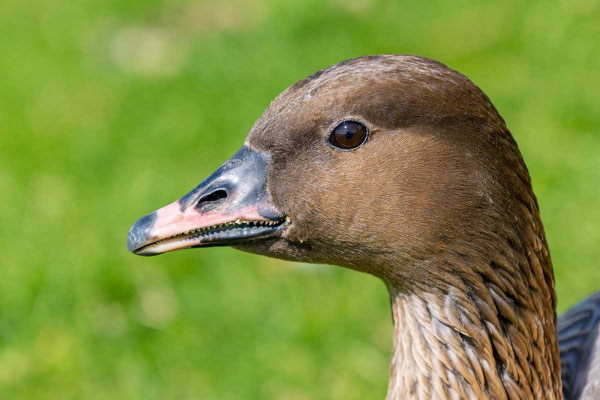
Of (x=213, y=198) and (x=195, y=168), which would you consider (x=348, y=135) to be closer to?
(x=213, y=198)

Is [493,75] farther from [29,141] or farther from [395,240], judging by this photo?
[395,240]

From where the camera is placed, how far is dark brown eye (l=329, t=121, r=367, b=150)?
254cm

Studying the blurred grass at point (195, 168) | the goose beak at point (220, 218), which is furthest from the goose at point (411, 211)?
the blurred grass at point (195, 168)

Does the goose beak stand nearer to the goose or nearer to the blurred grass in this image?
the goose

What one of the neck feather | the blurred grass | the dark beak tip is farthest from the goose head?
the blurred grass

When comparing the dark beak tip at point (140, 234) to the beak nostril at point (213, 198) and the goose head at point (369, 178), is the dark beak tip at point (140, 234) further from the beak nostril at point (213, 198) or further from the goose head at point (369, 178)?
the beak nostril at point (213, 198)

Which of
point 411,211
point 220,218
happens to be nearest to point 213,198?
point 220,218

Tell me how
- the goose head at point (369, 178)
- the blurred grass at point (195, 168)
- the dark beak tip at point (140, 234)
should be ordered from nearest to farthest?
the goose head at point (369, 178) < the dark beak tip at point (140, 234) < the blurred grass at point (195, 168)

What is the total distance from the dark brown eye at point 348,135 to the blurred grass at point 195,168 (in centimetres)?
222

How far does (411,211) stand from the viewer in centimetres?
257

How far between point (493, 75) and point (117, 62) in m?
3.37

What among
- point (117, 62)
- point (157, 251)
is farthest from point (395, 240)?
point (117, 62)

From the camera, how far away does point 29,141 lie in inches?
255

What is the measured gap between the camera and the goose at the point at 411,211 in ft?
8.31
